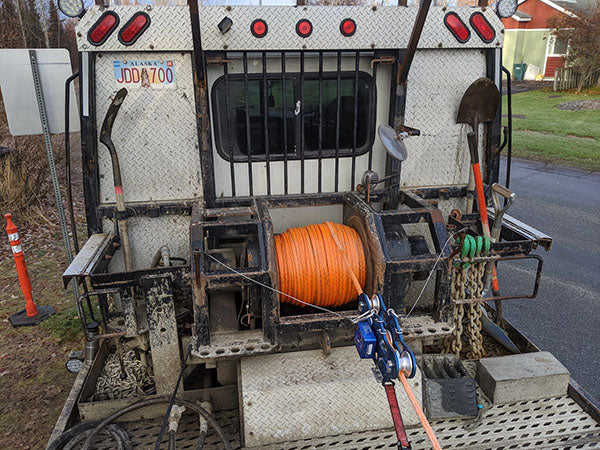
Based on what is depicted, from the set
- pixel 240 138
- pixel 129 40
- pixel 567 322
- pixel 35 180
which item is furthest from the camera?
pixel 35 180

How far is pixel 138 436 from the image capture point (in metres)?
3.28

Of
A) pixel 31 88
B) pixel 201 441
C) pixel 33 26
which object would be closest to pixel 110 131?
pixel 31 88

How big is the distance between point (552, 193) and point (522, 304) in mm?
5305

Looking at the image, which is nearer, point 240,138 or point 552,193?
point 240,138

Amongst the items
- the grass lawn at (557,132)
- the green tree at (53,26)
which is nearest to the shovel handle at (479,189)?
the grass lawn at (557,132)

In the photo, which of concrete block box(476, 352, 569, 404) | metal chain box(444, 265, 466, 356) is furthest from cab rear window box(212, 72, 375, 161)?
concrete block box(476, 352, 569, 404)

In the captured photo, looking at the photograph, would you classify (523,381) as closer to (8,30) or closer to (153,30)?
(153,30)

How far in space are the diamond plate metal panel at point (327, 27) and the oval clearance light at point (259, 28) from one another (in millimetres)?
24

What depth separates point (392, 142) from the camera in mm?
3779

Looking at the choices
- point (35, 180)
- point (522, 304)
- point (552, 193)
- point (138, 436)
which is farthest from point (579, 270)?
point (35, 180)

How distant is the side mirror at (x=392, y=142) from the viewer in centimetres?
367

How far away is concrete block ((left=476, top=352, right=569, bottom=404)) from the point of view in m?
3.37

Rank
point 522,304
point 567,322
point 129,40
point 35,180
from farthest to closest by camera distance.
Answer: point 35,180 < point 522,304 < point 567,322 < point 129,40

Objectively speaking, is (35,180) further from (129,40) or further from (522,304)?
(522,304)
